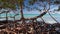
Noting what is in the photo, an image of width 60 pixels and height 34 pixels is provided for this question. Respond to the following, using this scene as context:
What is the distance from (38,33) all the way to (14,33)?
726 mm

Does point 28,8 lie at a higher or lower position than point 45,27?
higher

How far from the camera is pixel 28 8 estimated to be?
6.25m

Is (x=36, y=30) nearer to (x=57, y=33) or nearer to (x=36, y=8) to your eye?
(x=36, y=8)

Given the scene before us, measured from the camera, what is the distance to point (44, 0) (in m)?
5.48

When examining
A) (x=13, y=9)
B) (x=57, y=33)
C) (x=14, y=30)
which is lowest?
(x=57, y=33)

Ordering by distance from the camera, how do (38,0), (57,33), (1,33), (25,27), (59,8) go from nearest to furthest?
(25,27), (38,0), (59,8), (1,33), (57,33)

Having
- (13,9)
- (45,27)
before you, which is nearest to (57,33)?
(45,27)

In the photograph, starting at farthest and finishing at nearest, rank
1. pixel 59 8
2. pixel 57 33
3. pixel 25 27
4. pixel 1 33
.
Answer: pixel 57 33 < pixel 1 33 < pixel 59 8 < pixel 25 27

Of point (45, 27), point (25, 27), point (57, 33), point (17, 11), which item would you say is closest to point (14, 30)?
point (25, 27)

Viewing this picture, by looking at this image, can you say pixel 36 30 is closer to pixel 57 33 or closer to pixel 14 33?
pixel 14 33

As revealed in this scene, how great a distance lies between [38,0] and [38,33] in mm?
969

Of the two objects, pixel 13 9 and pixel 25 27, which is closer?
pixel 25 27

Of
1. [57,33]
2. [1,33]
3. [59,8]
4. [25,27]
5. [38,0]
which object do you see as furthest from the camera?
[57,33]

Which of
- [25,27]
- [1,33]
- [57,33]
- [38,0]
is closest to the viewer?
[25,27]
